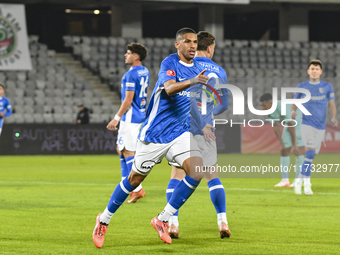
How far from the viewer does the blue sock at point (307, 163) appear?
876 cm

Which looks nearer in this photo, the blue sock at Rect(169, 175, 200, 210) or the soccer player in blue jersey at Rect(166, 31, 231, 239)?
the blue sock at Rect(169, 175, 200, 210)

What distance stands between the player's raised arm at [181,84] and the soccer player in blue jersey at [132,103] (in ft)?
10.8

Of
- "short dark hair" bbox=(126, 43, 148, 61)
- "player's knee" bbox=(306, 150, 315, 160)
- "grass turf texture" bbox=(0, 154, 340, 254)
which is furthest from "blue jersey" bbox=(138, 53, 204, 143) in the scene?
"player's knee" bbox=(306, 150, 315, 160)

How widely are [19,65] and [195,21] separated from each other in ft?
36.9

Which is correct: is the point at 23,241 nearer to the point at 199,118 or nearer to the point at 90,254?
the point at 90,254

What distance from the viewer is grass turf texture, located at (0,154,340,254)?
15.7ft

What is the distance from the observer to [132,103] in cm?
809

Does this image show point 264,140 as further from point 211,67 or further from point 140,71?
point 211,67

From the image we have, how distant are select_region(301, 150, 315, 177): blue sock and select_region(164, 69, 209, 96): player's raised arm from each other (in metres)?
4.68

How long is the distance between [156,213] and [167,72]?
105 inches

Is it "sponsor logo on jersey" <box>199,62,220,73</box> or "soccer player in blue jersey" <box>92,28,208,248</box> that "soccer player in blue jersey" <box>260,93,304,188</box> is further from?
"soccer player in blue jersey" <box>92,28,208,248</box>

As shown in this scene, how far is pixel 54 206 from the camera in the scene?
746 centimetres

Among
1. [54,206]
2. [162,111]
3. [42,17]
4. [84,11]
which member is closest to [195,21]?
[84,11]

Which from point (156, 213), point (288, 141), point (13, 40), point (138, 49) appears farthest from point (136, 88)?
point (13, 40)
